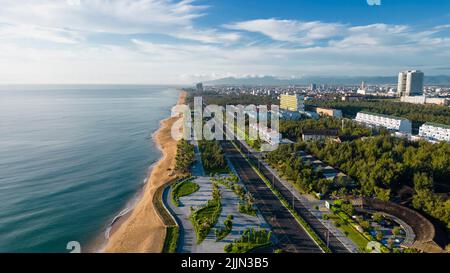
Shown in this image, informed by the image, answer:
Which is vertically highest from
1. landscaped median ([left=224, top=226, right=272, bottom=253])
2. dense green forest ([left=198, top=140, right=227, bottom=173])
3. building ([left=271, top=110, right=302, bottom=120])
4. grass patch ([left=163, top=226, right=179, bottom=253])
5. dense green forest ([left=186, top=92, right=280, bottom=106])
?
dense green forest ([left=186, top=92, right=280, bottom=106])

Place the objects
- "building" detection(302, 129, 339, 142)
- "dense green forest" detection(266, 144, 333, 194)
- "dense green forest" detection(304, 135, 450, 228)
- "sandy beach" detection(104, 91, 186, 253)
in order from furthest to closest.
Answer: "building" detection(302, 129, 339, 142), "dense green forest" detection(266, 144, 333, 194), "dense green forest" detection(304, 135, 450, 228), "sandy beach" detection(104, 91, 186, 253)

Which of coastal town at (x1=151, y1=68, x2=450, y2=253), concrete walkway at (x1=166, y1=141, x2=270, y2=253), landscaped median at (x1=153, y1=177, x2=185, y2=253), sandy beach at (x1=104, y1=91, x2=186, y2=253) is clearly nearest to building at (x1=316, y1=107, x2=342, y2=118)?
coastal town at (x1=151, y1=68, x2=450, y2=253)

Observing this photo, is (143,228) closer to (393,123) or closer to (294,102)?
(393,123)

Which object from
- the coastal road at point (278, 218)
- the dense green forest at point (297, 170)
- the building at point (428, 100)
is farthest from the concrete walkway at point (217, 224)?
the building at point (428, 100)

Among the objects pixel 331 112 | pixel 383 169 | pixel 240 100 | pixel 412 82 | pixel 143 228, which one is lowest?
pixel 143 228

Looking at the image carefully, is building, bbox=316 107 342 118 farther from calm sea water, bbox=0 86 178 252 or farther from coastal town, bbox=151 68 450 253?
calm sea water, bbox=0 86 178 252

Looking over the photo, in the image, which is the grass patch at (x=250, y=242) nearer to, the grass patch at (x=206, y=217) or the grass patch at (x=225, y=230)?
the grass patch at (x=225, y=230)

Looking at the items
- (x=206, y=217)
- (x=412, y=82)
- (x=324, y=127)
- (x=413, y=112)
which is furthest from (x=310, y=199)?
(x=412, y=82)
